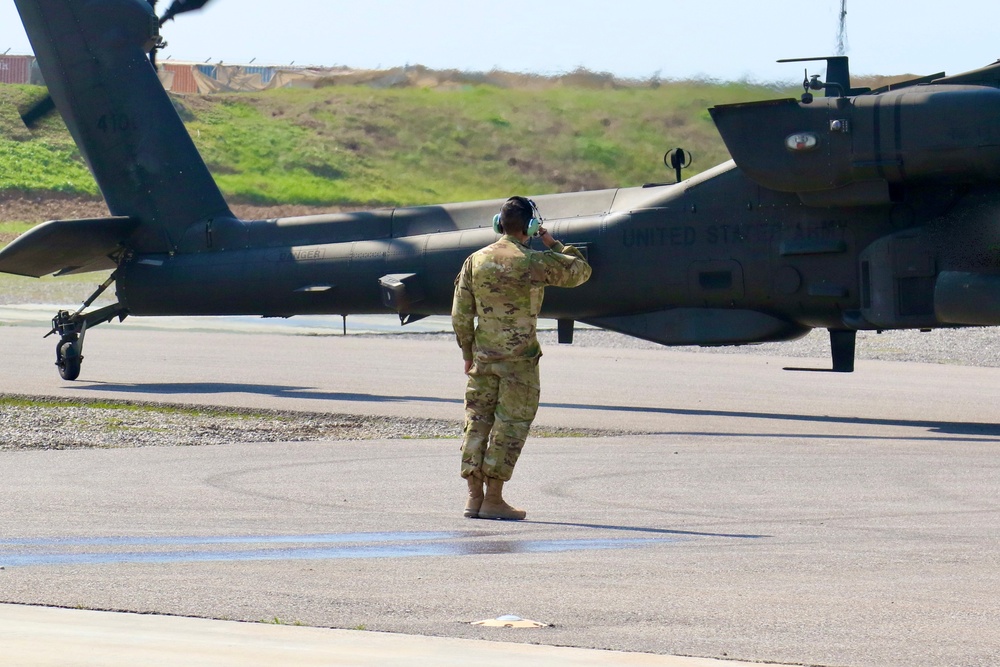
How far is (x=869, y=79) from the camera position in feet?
54.7

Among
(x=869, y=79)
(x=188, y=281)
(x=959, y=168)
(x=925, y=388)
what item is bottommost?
(x=925, y=388)

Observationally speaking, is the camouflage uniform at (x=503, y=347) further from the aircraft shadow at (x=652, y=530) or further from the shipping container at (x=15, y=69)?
the shipping container at (x=15, y=69)

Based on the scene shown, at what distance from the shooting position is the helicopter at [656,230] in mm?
14250

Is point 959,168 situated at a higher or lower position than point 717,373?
higher

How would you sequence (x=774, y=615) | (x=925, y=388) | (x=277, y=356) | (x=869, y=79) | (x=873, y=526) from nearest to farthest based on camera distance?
(x=774, y=615), (x=873, y=526), (x=869, y=79), (x=925, y=388), (x=277, y=356)

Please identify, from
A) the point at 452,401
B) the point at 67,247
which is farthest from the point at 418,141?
the point at 452,401

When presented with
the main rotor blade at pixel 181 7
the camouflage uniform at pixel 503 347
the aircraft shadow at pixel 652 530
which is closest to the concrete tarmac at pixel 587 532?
the aircraft shadow at pixel 652 530

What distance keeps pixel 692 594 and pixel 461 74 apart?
2115cm

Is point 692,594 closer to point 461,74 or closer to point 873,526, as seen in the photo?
point 873,526

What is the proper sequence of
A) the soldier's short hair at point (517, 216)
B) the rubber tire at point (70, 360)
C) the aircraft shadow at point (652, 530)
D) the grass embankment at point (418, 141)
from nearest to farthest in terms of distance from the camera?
the aircraft shadow at point (652, 530)
the soldier's short hair at point (517, 216)
the rubber tire at point (70, 360)
the grass embankment at point (418, 141)

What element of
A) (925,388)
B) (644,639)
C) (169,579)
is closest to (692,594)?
(644,639)

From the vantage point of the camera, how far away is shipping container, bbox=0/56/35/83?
6197 cm

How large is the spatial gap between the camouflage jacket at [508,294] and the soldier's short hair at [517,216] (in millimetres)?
118

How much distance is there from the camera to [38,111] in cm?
1991
